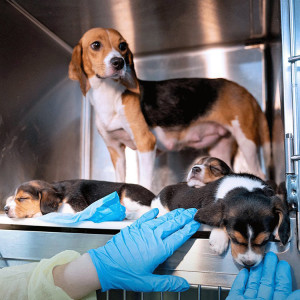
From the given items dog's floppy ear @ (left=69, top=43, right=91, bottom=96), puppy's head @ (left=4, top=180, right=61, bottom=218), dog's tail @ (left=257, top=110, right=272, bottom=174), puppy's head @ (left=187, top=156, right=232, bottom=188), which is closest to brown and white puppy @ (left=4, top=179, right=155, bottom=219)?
puppy's head @ (left=4, top=180, right=61, bottom=218)

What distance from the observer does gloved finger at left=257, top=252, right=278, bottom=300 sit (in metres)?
0.92

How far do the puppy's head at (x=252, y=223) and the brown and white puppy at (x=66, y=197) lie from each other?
45cm

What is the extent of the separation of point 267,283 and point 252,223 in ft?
0.51

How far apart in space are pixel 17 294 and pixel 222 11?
1.39 meters

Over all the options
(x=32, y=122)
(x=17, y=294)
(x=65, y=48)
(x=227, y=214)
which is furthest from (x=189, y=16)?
(x=17, y=294)

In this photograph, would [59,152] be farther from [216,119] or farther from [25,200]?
[216,119]

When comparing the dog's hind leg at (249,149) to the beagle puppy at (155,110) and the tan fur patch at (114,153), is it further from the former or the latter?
the tan fur patch at (114,153)

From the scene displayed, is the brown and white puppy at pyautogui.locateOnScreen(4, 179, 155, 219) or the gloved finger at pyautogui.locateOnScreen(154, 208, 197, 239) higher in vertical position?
the brown and white puppy at pyautogui.locateOnScreen(4, 179, 155, 219)

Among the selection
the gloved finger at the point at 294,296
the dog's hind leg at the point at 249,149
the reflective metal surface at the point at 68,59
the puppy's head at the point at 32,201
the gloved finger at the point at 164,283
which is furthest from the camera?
the dog's hind leg at the point at 249,149

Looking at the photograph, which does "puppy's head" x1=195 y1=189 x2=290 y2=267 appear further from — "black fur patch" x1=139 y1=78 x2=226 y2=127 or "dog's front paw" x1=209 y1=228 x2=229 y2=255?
"black fur patch" x1=139 y1=78 x2=226 y2=127

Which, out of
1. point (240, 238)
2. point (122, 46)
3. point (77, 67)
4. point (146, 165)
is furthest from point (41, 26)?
point (240, 238)

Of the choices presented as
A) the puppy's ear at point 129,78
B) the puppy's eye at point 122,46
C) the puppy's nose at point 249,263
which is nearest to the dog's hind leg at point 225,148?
the puppy's ear at point 129,78

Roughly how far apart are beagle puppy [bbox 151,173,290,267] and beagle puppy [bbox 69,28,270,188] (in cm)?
63

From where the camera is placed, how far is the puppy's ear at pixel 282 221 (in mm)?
903
